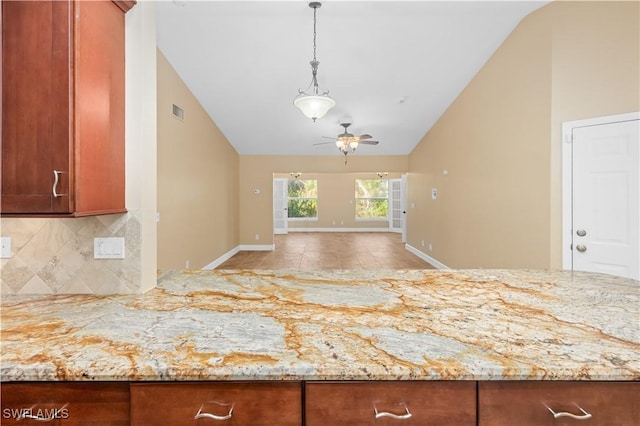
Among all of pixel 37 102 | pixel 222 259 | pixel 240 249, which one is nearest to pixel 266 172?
pixel 240 249

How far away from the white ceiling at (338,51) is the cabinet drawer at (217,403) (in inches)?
144

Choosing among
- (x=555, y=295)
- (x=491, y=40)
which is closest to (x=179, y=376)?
(x=555, y=295)

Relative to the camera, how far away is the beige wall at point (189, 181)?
4.18 m

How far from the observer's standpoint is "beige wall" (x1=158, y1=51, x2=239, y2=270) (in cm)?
418

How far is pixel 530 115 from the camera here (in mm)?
3434

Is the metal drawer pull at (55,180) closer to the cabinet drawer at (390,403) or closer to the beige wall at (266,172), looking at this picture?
the cabinet drawer at (390,403)

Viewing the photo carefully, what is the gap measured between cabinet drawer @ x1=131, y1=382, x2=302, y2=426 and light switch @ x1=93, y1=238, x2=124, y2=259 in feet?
2.56

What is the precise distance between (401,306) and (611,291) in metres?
1.04

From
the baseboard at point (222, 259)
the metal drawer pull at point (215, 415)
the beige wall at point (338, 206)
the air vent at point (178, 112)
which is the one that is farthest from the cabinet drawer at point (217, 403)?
the beige wall at point (338, 206)

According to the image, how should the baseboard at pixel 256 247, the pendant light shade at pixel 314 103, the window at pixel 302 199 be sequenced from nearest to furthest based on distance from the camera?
1. the pendant light shade at pixel 314 103
2. the baseboard at pixel 256 247
3. the window at pixel 302 199

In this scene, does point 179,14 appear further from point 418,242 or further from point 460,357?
point 418,242

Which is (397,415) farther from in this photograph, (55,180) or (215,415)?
(55,180)

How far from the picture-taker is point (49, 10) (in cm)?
111

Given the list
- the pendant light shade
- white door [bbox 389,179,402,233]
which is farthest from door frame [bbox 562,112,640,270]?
white door [bbox 389,179,402,233]
